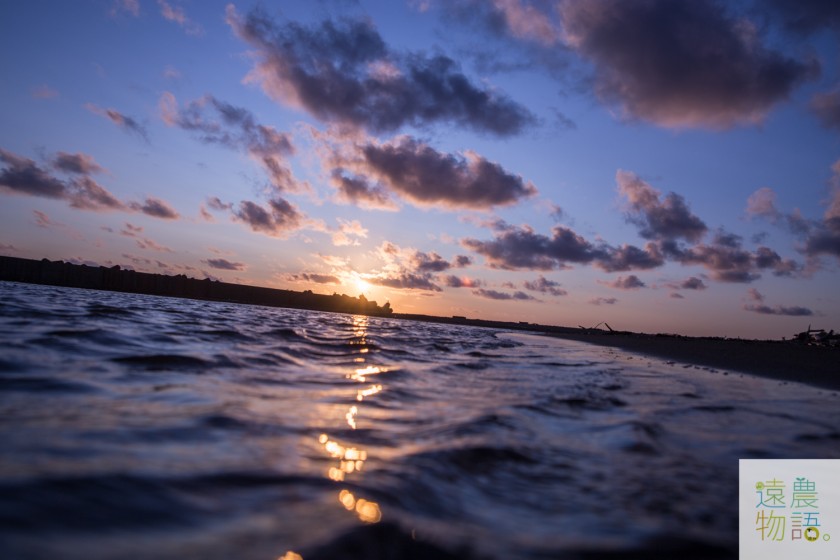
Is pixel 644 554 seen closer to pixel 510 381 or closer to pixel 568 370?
pixel 510 381

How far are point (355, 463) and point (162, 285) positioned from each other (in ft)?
326

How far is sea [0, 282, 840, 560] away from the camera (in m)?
1.84

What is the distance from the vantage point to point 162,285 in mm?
88625

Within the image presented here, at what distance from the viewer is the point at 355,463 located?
2805 mm

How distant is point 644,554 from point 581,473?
1025 mm

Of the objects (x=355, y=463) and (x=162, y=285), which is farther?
(x=162, y=285)

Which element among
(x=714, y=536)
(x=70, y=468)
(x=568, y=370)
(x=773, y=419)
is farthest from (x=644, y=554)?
(x=568, y=370)

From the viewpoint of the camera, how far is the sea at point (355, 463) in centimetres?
184

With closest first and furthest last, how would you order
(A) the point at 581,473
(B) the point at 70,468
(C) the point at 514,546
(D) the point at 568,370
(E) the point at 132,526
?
(E) the point at 132,526
(C) the point at 514,546
(B) the point at 70,468
(A) the point at 581,473
(D) the point at 568,370

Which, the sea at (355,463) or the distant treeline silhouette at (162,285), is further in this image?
the distant treeline silhouette at (162,285)

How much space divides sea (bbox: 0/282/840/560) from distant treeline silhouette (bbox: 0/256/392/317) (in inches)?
3563

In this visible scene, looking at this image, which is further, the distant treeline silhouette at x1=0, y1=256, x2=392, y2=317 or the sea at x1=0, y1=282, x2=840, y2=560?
the distant treeline silhouette at x1=0, y1=256, x2=392, y2=317

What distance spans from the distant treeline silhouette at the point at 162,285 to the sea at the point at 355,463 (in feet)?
297

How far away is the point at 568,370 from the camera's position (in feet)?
31.0
